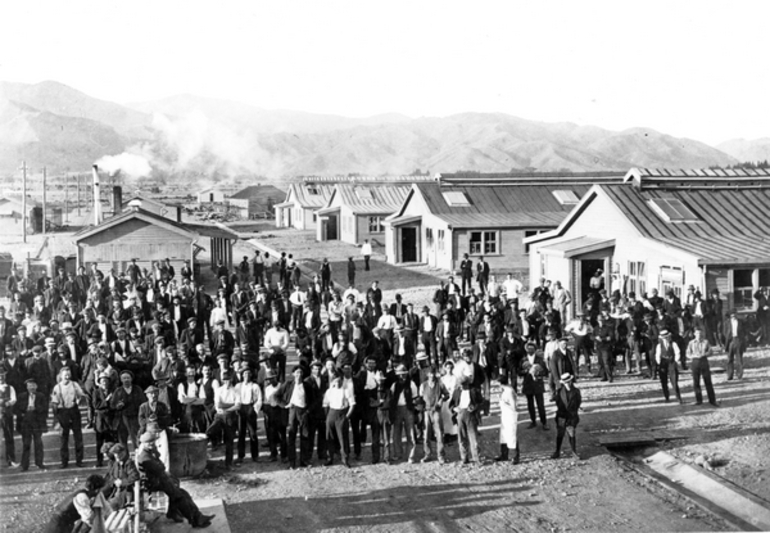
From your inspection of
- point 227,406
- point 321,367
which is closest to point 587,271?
point 321,367

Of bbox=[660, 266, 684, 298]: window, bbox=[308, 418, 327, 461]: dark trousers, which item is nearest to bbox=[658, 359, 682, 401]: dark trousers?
bbox=[660, 266, 684, 298]: window

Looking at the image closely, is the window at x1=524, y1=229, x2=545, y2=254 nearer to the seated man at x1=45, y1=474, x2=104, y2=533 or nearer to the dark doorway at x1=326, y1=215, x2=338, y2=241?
the dark doorway at x1=326, y1=215, x2=338, y2=241

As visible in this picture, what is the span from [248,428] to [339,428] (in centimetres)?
166

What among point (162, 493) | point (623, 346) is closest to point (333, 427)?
point (162, 493)

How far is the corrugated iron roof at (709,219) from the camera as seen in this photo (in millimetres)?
25938

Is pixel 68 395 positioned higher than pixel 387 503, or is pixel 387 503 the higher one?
pixel 68 395

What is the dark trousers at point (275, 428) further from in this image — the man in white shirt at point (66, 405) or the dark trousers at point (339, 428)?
the man in white shirt at point (66, 405)

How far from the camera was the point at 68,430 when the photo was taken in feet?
45.5

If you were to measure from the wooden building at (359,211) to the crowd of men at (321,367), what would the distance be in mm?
30953

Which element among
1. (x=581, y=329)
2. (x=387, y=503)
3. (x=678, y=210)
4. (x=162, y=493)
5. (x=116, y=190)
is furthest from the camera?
(x=116, y=190)

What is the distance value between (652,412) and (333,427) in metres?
7.17

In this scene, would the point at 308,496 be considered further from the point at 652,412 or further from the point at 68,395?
the point at 652,412

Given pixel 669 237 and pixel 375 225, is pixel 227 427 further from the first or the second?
pixel 375 225

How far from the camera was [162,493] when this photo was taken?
1131 centimetres
